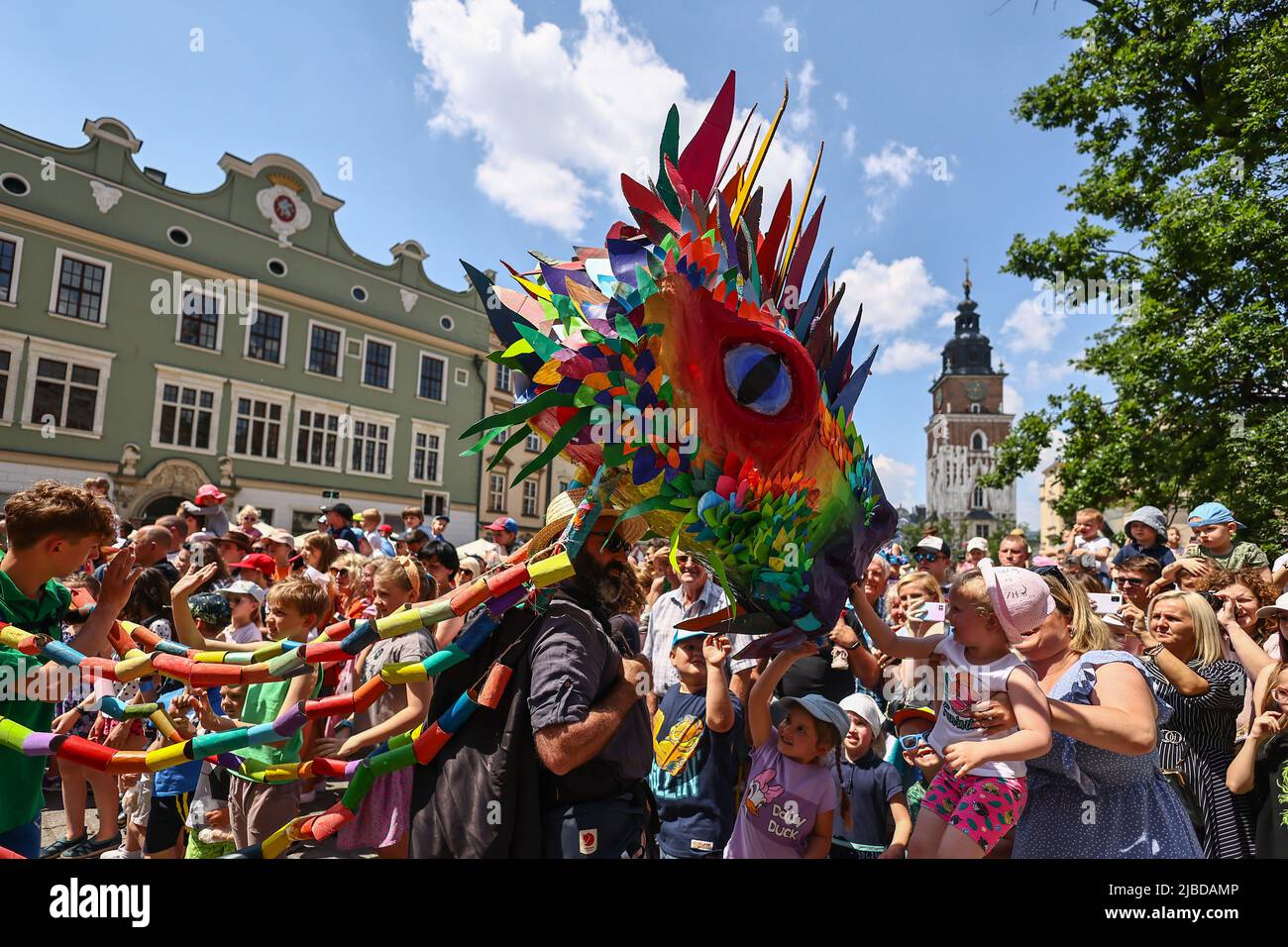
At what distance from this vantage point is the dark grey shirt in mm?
1913

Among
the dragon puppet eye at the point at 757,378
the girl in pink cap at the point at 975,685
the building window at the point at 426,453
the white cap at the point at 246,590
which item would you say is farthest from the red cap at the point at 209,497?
the building window at the point at 426,453

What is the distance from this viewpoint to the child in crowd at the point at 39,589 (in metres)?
2.41

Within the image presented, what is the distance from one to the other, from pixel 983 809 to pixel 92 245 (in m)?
22.6

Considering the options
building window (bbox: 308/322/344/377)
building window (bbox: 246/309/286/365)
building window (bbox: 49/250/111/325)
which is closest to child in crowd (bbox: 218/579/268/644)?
building window (bbox: 49/250/111/325)

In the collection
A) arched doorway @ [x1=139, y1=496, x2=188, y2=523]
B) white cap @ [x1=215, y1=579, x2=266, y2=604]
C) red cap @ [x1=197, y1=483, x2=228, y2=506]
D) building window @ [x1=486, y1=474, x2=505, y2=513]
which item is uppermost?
building window @ [x1=486, y1=474, x2=505, y2=513]

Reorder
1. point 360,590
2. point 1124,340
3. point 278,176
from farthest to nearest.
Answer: point 278,176 < point 1124,340 < point 360,590

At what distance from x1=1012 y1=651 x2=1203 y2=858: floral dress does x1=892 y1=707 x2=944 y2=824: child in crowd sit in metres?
0.35

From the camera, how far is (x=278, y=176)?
888 inches

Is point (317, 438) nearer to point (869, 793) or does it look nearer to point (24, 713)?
point (24, 713)

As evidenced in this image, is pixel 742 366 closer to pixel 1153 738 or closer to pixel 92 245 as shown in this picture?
pixel 1153 738

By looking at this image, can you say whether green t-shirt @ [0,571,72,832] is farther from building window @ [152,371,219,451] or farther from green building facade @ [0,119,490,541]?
building window @ [152,371,219,451]

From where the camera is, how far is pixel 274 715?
3.47 metres
